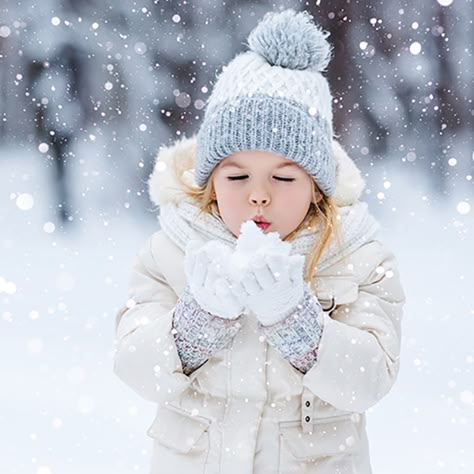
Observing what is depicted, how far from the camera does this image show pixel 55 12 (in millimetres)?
3354

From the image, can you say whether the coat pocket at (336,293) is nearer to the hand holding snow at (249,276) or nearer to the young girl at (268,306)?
the young girl at (268,306)

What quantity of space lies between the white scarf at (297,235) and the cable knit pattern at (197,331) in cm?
13

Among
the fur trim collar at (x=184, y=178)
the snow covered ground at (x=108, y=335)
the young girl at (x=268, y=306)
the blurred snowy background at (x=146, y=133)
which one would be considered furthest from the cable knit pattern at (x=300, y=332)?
the blurred snowy background at (x=146, y=133)

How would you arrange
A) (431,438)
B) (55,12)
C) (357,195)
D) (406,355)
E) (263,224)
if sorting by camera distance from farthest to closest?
(55,12) < (406,355) < (431,438) < (357,195) < (263,224)

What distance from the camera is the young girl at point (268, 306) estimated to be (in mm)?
1242

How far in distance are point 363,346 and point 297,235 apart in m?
0.18

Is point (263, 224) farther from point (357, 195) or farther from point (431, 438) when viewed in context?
point (431, 438)

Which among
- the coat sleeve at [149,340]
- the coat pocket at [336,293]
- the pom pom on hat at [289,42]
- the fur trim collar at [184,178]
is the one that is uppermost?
the pom pom on hat at [289,42]

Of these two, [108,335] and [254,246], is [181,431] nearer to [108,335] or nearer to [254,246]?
[254,246]

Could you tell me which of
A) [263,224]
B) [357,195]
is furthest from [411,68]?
[263,224]

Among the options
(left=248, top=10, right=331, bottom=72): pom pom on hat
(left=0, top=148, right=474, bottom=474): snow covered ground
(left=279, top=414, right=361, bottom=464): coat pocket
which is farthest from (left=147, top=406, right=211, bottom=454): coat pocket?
(left=0, top=148, right=474, bottom=474): snow covered ground

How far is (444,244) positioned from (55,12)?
152 centimetres

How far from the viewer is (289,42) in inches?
53.4

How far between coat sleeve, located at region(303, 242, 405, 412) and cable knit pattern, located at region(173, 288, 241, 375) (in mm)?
114
